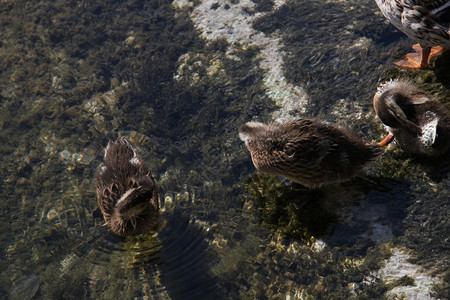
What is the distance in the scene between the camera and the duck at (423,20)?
4223 millimetres

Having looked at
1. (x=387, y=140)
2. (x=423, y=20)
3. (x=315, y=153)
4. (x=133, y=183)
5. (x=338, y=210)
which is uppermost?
(x=423, y=20)

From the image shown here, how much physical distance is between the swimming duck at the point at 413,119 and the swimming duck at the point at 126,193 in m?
2.50

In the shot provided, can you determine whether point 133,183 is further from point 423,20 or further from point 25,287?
point 423,20

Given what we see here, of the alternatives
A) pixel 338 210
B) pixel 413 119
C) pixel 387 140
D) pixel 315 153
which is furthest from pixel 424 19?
pixel 338 210

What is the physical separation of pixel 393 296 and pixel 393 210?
81 cm

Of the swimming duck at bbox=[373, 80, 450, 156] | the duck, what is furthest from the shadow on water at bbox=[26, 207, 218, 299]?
the duck

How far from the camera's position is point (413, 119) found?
4.14 metres

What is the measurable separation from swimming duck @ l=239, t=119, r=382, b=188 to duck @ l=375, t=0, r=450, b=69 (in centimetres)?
135

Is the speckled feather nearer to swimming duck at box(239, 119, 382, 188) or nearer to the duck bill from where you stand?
the duck bill

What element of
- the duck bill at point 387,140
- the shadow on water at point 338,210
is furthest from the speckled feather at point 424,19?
the shadow on water at point 338,210

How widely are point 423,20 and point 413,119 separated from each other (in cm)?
105

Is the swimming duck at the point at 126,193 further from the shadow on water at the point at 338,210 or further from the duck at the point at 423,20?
the duck at the point at 423,20

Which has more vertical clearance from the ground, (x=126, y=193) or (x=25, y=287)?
(x=126, y=193)

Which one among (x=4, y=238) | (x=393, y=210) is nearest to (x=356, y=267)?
(x=393, y=210)
